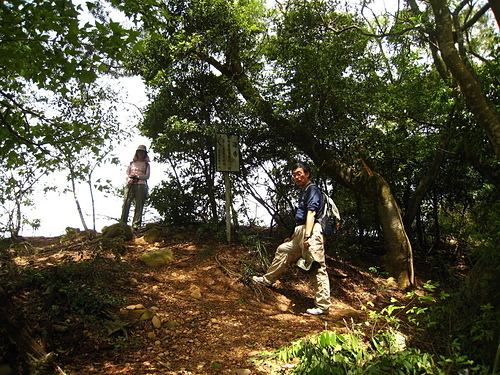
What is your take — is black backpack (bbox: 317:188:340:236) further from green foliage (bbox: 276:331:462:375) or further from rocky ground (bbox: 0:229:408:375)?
green foliage (bbox: 276:331:462:375)

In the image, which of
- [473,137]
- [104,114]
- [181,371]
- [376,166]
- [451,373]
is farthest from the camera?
[104,114]

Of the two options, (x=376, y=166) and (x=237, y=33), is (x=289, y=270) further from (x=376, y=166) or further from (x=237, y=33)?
(x=237, y=33)

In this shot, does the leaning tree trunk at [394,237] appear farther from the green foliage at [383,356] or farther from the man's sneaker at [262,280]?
the green foliage at [383,356]

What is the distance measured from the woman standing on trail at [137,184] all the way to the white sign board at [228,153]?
214 cm

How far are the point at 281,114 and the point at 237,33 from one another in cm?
191

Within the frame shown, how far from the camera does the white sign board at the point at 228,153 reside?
6842mm

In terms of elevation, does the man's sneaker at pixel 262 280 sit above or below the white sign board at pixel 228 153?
below

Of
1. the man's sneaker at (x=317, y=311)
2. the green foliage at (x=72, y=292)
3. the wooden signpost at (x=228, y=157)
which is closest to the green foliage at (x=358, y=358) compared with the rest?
the man's sneaker at (x=317, y=311)

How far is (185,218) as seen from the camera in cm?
777

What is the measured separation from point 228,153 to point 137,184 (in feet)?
8.03

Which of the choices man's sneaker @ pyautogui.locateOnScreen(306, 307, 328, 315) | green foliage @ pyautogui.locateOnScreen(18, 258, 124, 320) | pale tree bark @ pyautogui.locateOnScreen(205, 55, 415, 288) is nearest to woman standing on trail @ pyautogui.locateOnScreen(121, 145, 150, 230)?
pale tree bark @ pyautogui.locateOnScreen(205, 55, 415, 288)

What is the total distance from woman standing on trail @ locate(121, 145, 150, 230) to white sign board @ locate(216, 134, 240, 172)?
2145 mm

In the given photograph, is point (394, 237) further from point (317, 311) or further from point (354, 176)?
point (317, 311)

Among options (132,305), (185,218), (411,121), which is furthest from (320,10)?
(132,305)
